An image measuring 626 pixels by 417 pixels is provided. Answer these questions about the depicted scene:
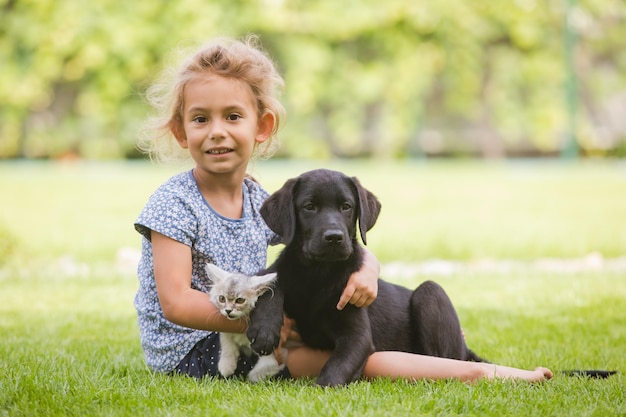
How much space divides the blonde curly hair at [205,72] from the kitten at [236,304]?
3.41 ft

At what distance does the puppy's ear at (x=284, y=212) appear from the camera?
3.57m

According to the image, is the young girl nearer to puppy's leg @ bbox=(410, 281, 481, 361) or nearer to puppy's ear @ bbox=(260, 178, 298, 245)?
puppy's leg @ bbox=(410, 281, 481, 361)

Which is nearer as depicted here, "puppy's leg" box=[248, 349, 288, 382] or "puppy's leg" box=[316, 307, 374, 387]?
"puppy's leg" box=[316, 307, 374, 387]

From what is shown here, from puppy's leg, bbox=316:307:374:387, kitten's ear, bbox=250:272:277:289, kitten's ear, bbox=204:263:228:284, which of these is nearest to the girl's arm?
kitten's ear, bbox=204:263:228:284

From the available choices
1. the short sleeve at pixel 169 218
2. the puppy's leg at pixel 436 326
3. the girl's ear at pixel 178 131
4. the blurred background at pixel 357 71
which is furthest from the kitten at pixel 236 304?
the blurred background at pixel 357 71

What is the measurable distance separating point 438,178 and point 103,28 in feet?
32.1

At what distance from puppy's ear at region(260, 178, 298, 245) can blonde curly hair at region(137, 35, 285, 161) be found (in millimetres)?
757

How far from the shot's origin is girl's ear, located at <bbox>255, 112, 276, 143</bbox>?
13.9 ft

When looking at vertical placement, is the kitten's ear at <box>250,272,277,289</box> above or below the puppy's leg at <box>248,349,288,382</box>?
above

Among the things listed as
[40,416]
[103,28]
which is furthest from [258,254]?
[103,28]

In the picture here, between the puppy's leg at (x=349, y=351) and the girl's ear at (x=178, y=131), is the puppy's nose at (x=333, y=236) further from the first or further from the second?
the girl's ear at (x=178, y=131)

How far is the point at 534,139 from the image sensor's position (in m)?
24.0

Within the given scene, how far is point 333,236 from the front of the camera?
11.0ft

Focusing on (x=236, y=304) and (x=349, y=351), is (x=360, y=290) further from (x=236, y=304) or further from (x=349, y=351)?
(x=236, y=304)
